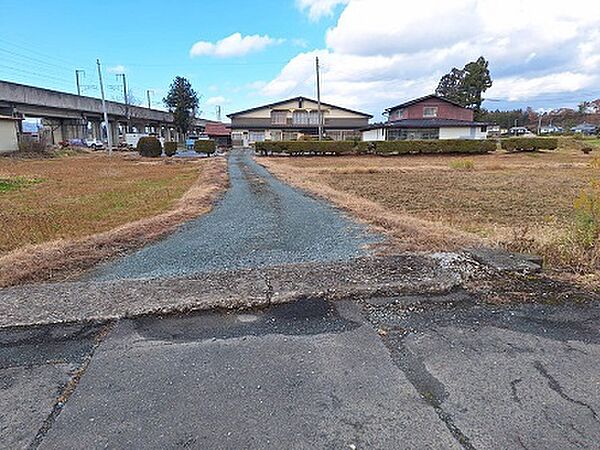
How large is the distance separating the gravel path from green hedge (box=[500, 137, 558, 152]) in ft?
109

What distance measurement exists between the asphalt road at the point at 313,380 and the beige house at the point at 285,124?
4830 cm

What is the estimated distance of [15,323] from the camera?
2.98 metres

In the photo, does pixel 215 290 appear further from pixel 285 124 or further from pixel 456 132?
pixel 285 124

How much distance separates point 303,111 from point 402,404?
5192 cm

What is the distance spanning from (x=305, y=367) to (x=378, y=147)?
33.1 metres

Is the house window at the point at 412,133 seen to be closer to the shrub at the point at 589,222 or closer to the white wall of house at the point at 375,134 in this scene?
the white wall of house at the point at 375,134

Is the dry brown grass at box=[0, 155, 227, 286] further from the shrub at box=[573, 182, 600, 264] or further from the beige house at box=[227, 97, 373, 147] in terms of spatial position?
the beige house at box=[227, 97, 373, 147]

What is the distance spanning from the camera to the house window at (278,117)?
51.1 meters

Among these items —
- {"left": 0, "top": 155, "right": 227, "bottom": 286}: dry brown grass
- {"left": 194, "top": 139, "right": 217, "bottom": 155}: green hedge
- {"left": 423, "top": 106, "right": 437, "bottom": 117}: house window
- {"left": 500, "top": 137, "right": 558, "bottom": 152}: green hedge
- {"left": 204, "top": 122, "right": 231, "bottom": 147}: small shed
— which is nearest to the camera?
{"left": 0, "top": 155, "right": 227, "bottom": 286}: dry brown grass

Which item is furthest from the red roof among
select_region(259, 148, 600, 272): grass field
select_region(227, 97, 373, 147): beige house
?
select_region(259, 148, 600, 272): grass field

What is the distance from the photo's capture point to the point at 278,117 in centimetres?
5122

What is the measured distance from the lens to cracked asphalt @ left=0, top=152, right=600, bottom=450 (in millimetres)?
1889

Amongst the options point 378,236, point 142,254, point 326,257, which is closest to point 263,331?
point 326,257

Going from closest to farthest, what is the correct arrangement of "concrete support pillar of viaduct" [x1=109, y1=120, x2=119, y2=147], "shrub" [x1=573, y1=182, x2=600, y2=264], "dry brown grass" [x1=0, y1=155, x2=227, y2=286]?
"shrub" [x1=573, y1=182, x2=600, y2=264]
"dry brown grass" [x1=0, y1=155, x2=227, y2=286]
"concrete support pillar of viaduct" [x1=109, y1=120, x2=119, y2=147]
